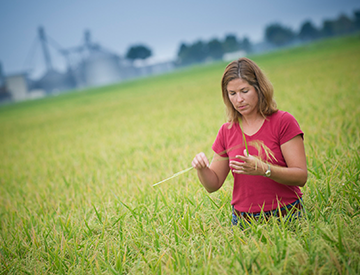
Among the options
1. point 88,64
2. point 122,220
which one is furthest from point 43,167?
point 88,64

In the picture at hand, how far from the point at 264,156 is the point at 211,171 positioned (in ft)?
1.11

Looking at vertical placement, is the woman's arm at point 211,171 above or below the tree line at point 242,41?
below

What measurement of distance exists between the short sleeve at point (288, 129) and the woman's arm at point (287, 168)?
0.03 m

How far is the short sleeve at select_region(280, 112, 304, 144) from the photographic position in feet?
4.97

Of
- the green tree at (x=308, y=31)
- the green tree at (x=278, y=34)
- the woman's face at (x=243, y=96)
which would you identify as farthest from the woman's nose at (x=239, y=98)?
the green tree at (x=308, y=31)

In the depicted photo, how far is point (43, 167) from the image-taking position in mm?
4949

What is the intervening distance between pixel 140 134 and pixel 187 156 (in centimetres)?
271

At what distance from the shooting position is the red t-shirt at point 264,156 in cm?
156

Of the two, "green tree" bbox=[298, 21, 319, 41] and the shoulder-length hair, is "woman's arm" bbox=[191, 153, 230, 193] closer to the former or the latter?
the shoulder-length hair

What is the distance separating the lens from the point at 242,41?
8256 cm

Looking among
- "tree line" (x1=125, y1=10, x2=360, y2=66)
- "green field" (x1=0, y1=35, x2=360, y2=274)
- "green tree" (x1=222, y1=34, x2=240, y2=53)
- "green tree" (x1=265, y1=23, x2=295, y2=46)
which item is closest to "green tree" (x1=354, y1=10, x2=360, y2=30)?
"tree line" (x1=125, y1=10, x2=360, y2=66)

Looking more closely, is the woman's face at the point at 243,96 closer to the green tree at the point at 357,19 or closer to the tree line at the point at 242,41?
the tree line at the point at 242,41

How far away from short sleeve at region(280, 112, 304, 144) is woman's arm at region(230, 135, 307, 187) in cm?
3

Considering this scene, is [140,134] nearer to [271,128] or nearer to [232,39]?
[271,128]
